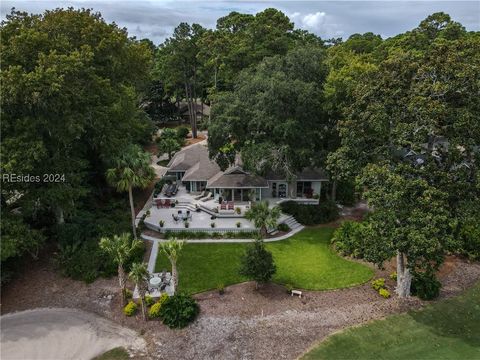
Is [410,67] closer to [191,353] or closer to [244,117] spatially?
[244,117]

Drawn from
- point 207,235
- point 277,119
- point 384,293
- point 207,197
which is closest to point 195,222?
point 207,235

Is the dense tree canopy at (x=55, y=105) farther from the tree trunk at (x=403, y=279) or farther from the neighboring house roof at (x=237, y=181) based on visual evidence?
the tree trunk at (x=403, y=279)

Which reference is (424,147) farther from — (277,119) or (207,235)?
(207,235)

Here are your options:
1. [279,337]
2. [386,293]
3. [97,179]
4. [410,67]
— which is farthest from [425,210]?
[97,179]

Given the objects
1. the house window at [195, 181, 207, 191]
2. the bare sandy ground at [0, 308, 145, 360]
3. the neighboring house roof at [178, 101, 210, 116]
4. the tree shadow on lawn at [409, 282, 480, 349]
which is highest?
the neighboring house roof at [178, 101, 210, 116]

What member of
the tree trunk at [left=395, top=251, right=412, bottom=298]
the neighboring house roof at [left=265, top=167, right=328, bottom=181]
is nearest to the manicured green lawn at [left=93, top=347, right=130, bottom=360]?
the tree trunk at [left=395, top=251, right=412, bottom=298]

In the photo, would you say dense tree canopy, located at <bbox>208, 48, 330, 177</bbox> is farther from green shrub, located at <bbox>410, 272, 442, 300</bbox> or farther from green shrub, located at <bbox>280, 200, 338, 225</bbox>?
green shrub, located at <bbox>410, 272, 442, 300</bbox>
